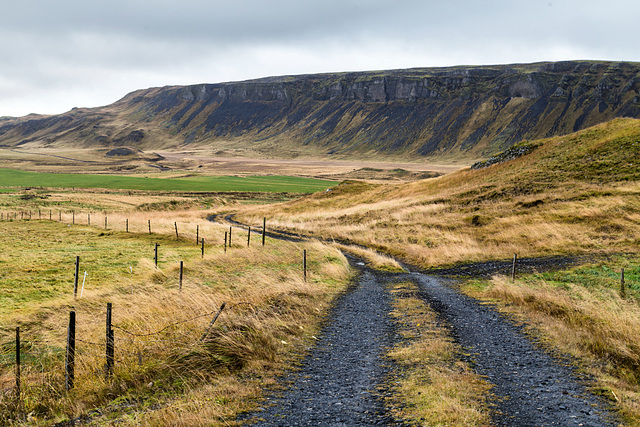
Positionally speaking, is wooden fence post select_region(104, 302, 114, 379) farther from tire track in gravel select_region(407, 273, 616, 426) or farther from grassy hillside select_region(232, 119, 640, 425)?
grassy hillside select_region(232, 119, 640, 425)

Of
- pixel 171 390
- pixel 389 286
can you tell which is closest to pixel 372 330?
pixel 171 390

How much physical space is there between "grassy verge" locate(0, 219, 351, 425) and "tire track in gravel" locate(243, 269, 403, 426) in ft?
1.98

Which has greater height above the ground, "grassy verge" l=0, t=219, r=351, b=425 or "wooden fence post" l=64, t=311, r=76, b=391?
"wooden fence post" l=64, t=311, r=76, b=391

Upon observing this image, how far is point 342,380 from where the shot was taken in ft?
30.8

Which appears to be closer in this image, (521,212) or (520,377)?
(520,377)

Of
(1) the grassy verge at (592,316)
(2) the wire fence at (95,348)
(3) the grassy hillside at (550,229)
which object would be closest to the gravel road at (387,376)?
(1) the grassy verge at (592,316)

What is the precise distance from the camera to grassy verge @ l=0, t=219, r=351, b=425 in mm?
7812

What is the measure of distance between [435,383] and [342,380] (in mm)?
1942

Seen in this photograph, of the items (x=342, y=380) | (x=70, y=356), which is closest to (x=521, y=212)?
(x=342, y=380)

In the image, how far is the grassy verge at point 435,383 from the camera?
7.56 m

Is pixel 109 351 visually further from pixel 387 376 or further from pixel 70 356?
pixel 387 376

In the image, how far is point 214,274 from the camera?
21.0 m

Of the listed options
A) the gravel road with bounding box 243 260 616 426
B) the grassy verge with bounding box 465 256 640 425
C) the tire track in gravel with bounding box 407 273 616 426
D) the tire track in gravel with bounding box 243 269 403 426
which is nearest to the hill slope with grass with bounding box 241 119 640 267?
the grassy verge with bounding box 465 256 640 425

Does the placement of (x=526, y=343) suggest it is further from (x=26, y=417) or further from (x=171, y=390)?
(x=26, y=417)
